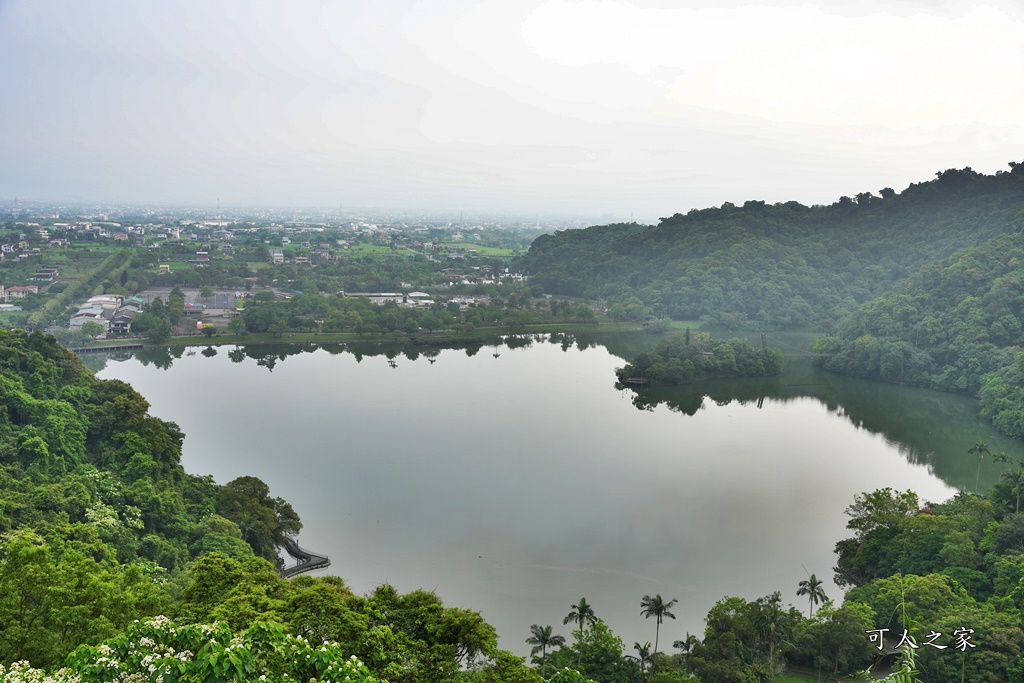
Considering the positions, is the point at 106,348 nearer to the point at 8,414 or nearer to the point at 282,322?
the point at 282,322

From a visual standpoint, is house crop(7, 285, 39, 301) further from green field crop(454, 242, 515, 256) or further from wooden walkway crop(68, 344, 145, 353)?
green field crop(454, 242, 515, 256)

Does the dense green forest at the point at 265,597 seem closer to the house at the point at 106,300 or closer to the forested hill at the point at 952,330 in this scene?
the forested hill at the point at 952,330

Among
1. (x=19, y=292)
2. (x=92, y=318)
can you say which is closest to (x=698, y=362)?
Answer: (x=92, y=318)

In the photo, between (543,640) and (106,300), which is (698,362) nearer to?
(543,640)

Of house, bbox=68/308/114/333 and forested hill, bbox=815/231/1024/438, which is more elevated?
forested hill, bbox=815/231/1024/438

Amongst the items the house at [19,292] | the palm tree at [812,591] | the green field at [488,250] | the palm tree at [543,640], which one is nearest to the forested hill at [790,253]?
the green field at [488,250]

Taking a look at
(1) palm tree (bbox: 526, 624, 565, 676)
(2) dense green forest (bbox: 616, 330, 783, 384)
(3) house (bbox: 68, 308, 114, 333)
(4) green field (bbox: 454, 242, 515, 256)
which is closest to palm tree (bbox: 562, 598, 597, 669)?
(1) palm tree (bbox: 526, 624, 565, 676)
